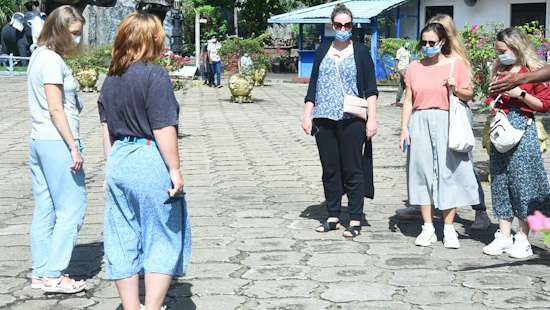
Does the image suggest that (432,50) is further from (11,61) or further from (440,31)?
(11,61)

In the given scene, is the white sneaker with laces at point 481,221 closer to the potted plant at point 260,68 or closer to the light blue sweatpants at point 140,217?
the light blue sweatpants at point 140,217

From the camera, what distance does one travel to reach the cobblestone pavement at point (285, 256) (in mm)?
5203

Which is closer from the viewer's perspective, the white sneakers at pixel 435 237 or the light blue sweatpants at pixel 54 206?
the light blue sweatpants at pixel 54 206

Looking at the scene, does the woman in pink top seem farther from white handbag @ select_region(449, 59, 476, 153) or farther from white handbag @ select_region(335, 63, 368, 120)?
white handbag @ select_region(335, 63, 368, 120)

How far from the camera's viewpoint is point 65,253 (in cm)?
525

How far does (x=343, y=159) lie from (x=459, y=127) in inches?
36.8

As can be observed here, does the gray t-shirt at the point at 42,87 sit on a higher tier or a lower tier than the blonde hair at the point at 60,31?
lower

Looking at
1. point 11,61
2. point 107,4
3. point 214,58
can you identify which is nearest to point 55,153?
point 214,58

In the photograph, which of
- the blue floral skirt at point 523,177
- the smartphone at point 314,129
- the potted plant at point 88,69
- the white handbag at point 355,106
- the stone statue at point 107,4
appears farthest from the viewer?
the stone statue at point 107,4

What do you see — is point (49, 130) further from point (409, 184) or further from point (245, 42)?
point (245, 42)

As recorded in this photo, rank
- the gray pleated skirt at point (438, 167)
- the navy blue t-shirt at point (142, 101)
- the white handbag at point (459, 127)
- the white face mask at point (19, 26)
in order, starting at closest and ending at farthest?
the navy blue t-shirt at point (142, 101), the white handbag at point (459, 127), the gray pleated skirt at point (438, 167), the white face mask at point (19, 26)

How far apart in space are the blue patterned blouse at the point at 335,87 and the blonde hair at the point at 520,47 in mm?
1131

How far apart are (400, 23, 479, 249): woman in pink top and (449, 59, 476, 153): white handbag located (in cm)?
5

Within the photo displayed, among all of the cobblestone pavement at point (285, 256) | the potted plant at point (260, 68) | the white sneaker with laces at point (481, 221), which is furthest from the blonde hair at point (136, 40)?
the potted plant at point (260, 68)
